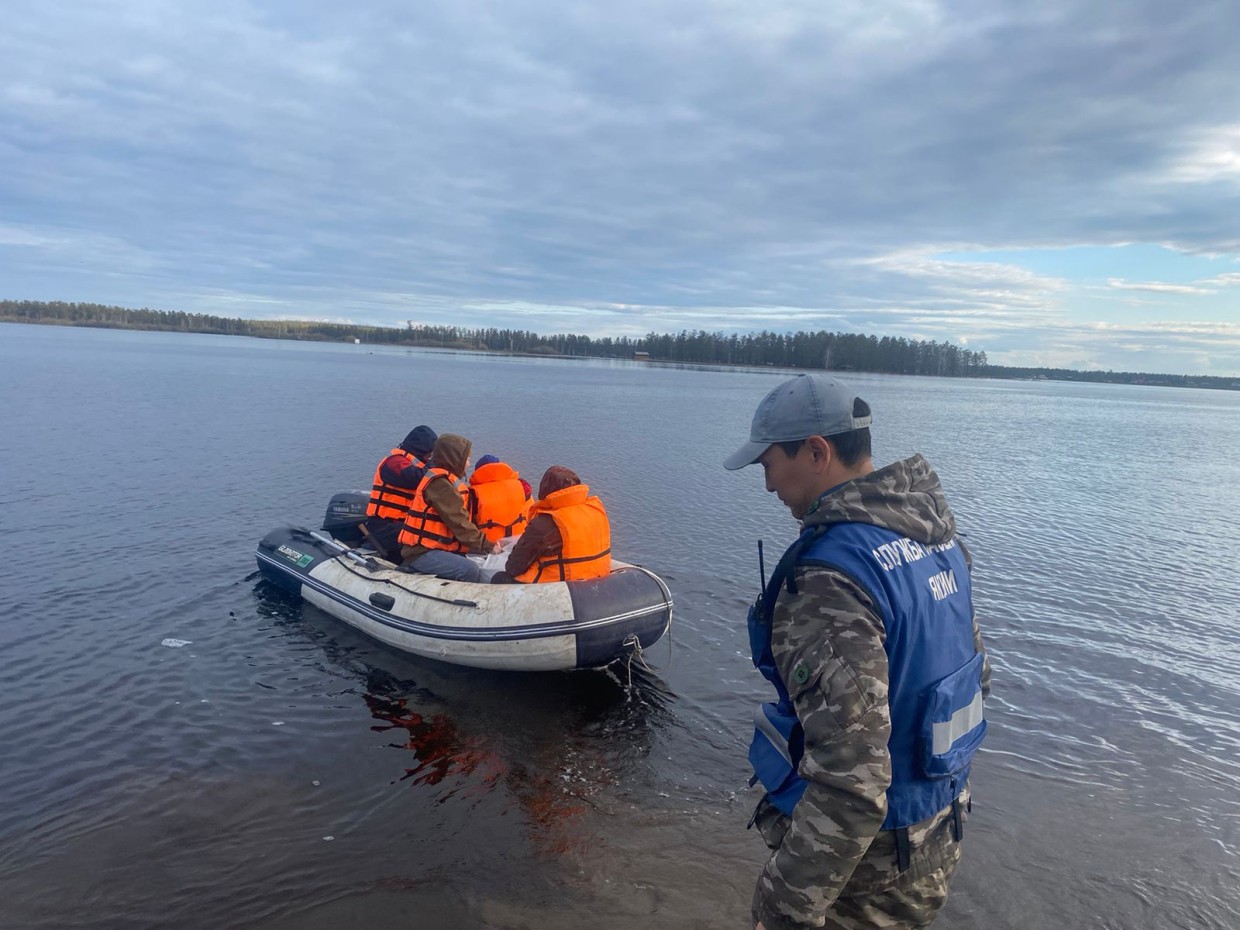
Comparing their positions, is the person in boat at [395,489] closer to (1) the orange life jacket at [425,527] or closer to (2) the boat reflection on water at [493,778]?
(1) the orange life jacket at [425,527]

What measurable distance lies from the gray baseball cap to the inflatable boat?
5.15 m

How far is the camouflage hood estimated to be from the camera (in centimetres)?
203

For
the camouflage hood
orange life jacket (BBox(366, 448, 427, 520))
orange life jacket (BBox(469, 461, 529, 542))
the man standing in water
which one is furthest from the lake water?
the camouflage hood

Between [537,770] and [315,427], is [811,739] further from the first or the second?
[315,427]

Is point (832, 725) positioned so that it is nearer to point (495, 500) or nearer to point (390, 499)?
point (495, 500)

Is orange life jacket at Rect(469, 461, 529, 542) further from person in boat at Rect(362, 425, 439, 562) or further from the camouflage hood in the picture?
the camouflage hood

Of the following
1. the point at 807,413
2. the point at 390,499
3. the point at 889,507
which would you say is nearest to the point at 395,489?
the point at 390,499

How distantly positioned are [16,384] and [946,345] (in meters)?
116

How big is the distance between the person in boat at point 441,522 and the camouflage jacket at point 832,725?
21.7 feet

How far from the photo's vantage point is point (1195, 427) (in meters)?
45.6

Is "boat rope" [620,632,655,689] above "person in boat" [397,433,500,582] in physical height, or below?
below

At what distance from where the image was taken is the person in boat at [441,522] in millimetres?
8430

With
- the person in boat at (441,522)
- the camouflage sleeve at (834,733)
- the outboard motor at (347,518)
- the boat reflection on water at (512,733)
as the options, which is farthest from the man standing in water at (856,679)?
the outboard motor at (347,518)

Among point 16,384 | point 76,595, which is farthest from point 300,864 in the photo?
Result: point 16,384
